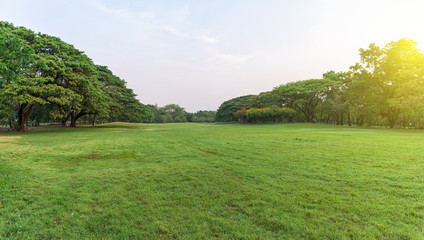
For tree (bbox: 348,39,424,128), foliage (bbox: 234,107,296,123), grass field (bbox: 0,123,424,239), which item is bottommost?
grass field (bbox: 0,123,424,239)

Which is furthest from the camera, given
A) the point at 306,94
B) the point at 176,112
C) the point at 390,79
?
the point at 176,112

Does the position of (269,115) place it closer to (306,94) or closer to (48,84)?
(306,94)

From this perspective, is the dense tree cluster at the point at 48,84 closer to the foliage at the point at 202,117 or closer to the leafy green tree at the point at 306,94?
the leafy green tree at the point at 306,94

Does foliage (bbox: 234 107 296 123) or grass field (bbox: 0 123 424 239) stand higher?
foliage (bbox: 234 107 296 123)

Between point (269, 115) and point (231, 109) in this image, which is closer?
point (269, 115)

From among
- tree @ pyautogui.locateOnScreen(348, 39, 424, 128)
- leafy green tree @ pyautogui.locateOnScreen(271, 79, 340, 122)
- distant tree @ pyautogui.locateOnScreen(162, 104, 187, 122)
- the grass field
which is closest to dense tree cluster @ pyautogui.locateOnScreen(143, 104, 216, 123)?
distant tree @ pyautogui.locateOnScreen(162, 104, 187, 122)

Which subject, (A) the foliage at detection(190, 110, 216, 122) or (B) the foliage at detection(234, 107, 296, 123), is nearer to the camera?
(B) the foliage at detection(234, 107, 296, 123)

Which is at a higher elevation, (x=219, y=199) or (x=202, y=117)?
(x=202, y=117)

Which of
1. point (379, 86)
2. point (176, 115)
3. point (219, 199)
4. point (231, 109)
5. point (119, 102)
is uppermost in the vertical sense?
point (379, 86)

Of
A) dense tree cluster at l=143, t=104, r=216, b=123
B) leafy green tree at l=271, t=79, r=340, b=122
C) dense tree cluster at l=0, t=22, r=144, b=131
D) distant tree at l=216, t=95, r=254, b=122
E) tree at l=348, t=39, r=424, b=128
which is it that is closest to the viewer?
dense tree cluster at l=0, t=22, r=144, b=131

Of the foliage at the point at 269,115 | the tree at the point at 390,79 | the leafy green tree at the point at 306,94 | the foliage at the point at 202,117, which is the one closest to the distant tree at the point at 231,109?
the foliage at the point at 269,115

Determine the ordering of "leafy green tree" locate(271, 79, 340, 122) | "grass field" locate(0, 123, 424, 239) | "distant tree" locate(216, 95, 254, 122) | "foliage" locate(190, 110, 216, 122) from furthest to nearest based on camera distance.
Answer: "foliage" locate(190, 110, 216, 122) → "distant tree" locate(216, 95, 254, 122) → "leafy green tree" locate(271, 79, 340, 122) → "grass field" locate(0, 123, 424, 239)

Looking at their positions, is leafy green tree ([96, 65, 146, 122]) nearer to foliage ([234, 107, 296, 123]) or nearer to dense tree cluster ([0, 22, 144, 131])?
dense tree cluster ([0, 22, 144, 131])

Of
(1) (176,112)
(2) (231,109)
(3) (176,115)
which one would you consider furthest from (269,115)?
(1) (176,112)
